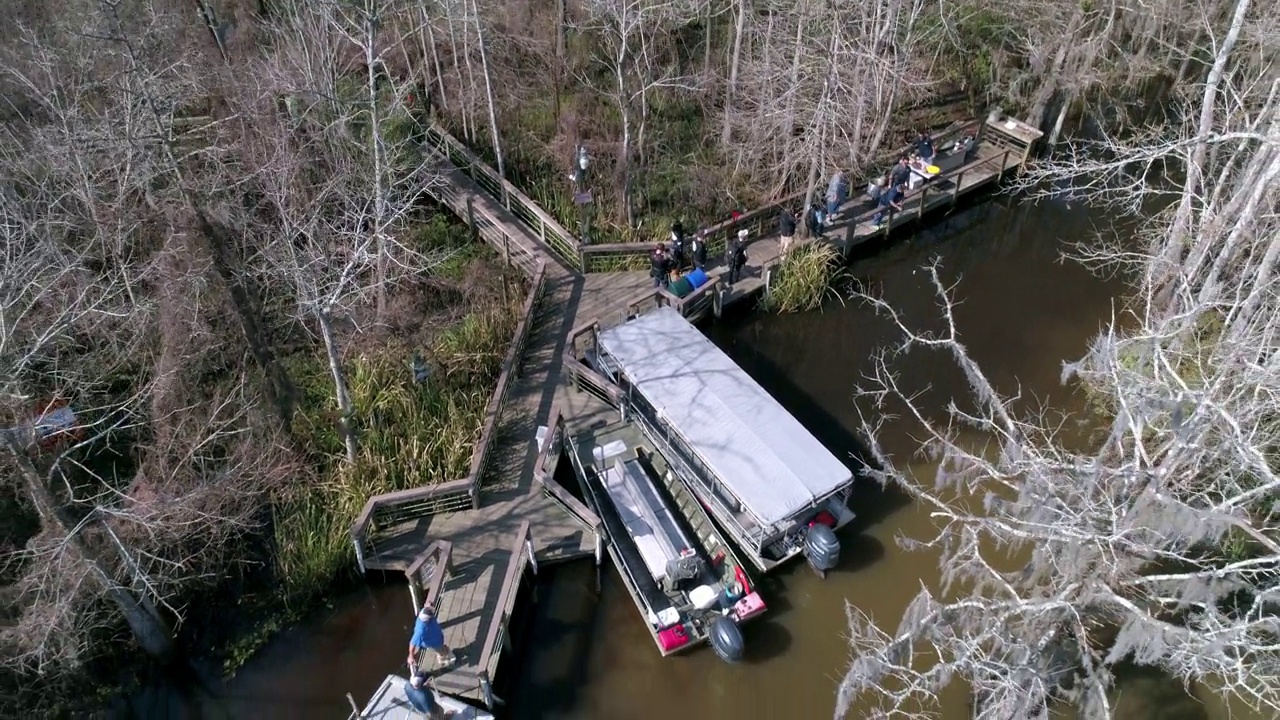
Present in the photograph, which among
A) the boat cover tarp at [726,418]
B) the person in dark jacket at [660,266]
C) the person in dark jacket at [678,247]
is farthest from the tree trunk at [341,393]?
the person in dark jacket at [678,247]

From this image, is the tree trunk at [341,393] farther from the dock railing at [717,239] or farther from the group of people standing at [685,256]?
the group of people standing at [685,256]

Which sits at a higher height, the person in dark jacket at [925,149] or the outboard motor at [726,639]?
the person in dark jacket at [925,149]

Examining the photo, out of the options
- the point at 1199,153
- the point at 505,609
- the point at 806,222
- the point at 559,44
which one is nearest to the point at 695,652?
the point at 505,609

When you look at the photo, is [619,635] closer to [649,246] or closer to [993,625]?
[993,625]

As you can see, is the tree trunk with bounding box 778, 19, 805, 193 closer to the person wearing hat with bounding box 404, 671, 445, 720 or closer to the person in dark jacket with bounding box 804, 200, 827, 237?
the person in dark jacket with bounding box 804, 200, 827, 237

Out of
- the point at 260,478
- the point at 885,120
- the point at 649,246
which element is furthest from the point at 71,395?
the point at 885,120

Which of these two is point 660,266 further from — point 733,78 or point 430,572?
point 430,572
